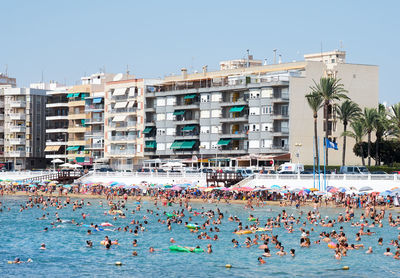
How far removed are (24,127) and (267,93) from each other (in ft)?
191

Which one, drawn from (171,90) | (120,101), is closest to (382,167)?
(171,90)

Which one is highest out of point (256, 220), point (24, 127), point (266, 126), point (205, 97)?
point (205, 97)

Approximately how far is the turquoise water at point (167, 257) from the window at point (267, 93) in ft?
135

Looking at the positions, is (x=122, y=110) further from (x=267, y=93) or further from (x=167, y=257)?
(x=167, y=257)

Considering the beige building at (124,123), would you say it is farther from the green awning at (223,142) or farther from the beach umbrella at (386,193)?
the beach umbrella at (386,193)

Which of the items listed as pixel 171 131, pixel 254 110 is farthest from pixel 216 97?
pixel 171 131

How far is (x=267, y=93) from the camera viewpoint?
4087 inches

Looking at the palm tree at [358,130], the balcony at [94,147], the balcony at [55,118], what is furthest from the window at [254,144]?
the balcony at [55,118]

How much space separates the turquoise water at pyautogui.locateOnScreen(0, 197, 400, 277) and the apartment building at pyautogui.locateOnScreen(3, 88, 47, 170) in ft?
260

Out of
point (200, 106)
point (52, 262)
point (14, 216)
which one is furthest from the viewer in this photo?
point (200, 106)

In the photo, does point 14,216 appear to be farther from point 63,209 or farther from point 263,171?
point 263,171

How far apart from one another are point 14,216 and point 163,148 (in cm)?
4601

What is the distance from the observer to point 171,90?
119 m

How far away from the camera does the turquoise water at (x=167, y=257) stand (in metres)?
42.8
